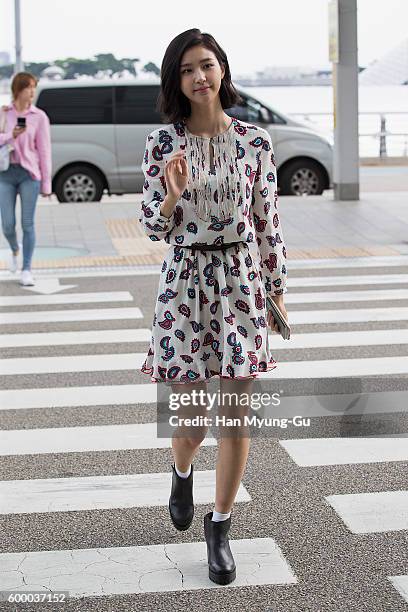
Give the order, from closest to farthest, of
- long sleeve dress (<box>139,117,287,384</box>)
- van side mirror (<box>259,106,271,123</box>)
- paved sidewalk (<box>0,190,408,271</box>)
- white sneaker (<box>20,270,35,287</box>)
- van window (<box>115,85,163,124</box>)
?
long sleeve dress (<box>139,117,287,384</box>) → white sneaker (<box>20,270,35,287</box>) → paved sidewalk (<box>0,190,408,271</box>) → van window (<box>115,85,163,124</box>) → van side mirror (<box>259,106,271,123</box>)

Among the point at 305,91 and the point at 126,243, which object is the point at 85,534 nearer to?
the point at 126,243

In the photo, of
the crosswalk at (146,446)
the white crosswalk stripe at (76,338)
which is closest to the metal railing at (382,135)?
the crosswalk at (146,446)

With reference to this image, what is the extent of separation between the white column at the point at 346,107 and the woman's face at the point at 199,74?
1326cm

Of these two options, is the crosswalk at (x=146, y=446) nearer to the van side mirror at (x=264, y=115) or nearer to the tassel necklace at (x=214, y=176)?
the tassel necklace at (x=214, y=176)

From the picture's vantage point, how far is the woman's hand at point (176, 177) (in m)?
3.95

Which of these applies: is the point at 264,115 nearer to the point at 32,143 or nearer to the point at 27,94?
the point at 32,143

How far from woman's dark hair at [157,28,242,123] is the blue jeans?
21.5 ft

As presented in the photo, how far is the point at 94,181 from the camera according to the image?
18984 mm

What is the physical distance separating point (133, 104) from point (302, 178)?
9.47 ft

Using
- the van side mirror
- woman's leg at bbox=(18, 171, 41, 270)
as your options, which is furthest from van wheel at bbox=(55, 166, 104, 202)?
woman's leg at bbox=(18, 171, 41, 270)

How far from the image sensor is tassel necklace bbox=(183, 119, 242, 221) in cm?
406

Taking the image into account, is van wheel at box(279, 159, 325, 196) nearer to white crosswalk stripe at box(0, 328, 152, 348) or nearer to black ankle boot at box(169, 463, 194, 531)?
white crosswalk stripe at box(0, 328, 152, 348)

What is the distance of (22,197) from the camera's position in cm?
1070

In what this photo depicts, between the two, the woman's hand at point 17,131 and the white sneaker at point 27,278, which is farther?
the white sneaker at point 27,278
